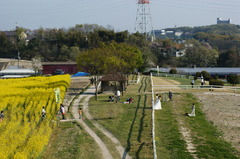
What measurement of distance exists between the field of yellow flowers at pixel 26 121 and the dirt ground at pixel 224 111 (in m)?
12.4

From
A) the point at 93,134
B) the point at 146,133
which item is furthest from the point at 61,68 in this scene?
the point at 146,133

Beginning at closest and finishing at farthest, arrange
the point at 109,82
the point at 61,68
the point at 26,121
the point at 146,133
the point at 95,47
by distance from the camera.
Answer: the point at 146,133 → the point at 26,121 → the point at 109,82 → the point at 61,68 → the point at 95,47

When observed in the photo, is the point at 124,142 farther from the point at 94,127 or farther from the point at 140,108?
the point at 140,108

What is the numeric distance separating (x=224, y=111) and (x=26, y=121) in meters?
18.0

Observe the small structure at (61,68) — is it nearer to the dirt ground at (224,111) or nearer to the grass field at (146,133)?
the dirt ground at (224,111)

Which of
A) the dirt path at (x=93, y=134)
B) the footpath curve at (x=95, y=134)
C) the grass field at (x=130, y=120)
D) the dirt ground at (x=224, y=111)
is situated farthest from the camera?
the dirt ground at (x=224, y=111)

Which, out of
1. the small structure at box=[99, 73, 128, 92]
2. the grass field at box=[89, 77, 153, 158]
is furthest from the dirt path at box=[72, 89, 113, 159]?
the small structure at box=[99, 73, 128, 92]

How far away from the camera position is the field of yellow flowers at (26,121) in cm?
1730

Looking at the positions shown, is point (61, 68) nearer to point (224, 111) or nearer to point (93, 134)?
point (224, 111)

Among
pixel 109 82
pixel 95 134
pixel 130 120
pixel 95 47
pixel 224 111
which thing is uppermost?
pixel 95 47

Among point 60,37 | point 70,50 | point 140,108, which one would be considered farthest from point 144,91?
point 60,37

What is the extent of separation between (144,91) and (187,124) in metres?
16.2

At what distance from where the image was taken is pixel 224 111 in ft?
99.9

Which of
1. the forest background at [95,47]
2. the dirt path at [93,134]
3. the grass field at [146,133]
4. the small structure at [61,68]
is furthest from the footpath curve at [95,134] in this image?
the forest background at [95,47]
